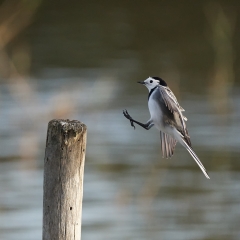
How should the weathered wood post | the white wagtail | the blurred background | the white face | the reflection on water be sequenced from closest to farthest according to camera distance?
the weathered wood post → the white wagtail → the white face → the reflection on water → the blurred background

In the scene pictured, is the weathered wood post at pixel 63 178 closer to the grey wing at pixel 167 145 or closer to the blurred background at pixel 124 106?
the grey wing at pixel 167 145

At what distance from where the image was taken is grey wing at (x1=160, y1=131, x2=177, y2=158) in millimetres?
6199

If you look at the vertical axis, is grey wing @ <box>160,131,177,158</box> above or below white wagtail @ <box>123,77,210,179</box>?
below

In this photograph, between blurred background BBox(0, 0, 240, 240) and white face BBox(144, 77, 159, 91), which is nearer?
white face BBox(144, 77, 159, 91)

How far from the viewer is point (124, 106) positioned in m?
13.3

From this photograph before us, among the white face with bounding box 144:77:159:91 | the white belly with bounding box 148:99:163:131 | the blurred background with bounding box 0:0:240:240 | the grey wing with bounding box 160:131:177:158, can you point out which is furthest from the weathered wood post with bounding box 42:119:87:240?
the blurred background with bounding box 0:0:240:240

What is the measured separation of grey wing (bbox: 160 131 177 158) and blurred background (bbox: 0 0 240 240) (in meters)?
3.74

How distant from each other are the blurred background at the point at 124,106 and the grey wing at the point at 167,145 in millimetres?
3736

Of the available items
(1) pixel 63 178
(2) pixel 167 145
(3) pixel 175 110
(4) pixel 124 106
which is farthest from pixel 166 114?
(4) pixel 124 106

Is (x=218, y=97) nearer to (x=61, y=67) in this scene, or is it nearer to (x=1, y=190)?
(x=61, y=67)

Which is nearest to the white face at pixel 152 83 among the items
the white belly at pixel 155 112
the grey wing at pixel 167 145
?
the white belly at pixel 155 112

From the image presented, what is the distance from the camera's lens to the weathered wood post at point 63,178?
477 centimetres

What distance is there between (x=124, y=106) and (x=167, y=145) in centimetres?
710

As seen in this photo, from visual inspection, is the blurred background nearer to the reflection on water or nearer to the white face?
the reflection on water
